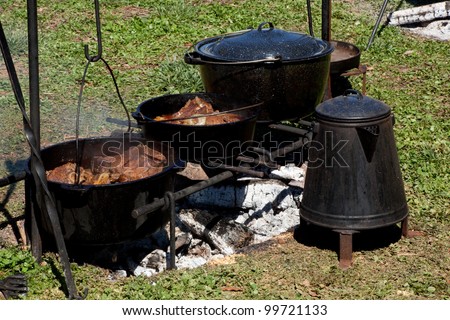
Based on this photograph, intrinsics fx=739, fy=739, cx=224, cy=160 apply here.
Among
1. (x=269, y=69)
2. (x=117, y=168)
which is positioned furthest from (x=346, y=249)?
(x=117, y=168)

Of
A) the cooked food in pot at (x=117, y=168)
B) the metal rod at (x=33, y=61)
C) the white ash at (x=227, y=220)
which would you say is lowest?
the white ash at (x=227, y=220)

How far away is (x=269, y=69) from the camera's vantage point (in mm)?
6102

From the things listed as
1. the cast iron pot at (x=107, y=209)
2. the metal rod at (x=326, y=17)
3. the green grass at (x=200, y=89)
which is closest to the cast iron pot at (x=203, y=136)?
the cast iron pot at (x=107, y=209)

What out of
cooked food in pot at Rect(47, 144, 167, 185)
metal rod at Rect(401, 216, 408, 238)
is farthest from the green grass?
cooked food in pot at Rect(47, 144, 167, 185)

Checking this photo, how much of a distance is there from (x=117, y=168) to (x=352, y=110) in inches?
69.9

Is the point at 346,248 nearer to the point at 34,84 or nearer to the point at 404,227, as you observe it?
the point at 404,227

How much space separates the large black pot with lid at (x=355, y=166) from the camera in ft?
17.2

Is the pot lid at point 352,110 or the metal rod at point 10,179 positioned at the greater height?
the pot lid at point 352,110

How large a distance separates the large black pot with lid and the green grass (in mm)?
329

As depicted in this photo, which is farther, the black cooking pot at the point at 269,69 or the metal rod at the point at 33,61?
the black cooking pot at the point at 269,69

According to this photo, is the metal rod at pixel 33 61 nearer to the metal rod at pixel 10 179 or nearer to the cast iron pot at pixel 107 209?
the cast iron pot at pixel 107 209

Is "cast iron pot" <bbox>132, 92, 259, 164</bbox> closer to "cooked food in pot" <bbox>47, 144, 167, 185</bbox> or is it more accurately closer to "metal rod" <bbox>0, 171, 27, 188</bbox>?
"cooked food in pot" <bbox>47, 144, 167, 185</bbox>

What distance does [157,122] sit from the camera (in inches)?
220
